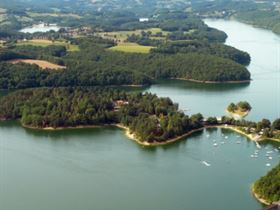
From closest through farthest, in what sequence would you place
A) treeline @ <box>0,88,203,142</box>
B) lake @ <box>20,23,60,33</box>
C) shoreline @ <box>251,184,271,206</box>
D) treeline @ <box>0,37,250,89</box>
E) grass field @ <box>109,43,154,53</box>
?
shoreline @ <box>251,184,271,206</box>, treeline @ <box>0,88,203,142</box>, treeline @ <box>0,37,250,89</box>, grass field @ <box>109,43,154,53</box>, lake @ <box>20,23,60,33</box>

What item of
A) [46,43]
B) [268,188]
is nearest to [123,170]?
[268,188]

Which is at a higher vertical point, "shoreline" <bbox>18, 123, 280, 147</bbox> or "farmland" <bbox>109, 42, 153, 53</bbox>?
"farmland" <bbox>109, 42, 153, 53</bbox>

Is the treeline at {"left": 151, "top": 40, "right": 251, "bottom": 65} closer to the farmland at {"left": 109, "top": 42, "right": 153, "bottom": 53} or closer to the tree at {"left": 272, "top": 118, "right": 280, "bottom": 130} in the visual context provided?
the farmland at {"left": 109, "top": 42, "right": 153, "bottom": 53}

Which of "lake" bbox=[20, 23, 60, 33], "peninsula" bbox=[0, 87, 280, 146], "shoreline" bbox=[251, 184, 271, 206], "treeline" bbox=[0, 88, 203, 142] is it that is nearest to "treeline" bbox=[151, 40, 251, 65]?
"treeline" bbox=[0, 88, 203, 142]

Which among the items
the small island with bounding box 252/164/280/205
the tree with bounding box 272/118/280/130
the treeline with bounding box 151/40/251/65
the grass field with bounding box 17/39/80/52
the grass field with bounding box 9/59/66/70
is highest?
the treeline with bounding box 151/40/251/65

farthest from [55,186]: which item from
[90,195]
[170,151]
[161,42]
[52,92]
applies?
[161,42]

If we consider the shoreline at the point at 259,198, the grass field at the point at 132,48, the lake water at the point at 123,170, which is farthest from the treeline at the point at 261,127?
the grass field at the point at 132,48

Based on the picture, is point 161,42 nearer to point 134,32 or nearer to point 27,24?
point 134,32
